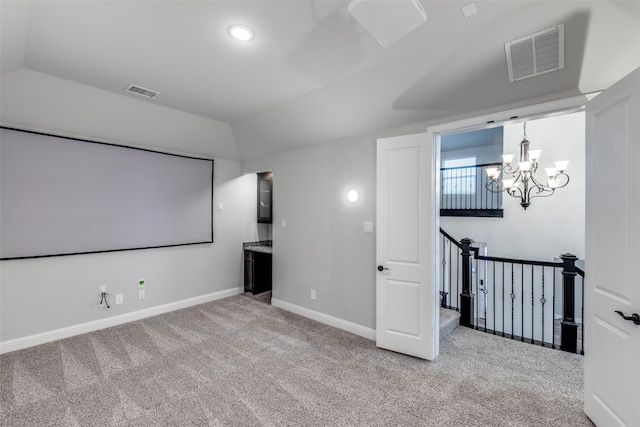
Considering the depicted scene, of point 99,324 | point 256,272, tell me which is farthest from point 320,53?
point 99,324

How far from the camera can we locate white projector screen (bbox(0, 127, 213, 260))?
3.00 m

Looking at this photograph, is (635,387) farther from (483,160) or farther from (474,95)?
(483,160)

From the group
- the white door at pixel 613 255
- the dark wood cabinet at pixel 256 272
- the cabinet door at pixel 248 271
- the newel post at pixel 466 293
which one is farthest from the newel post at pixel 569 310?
the cabinet door at pixel 248 271

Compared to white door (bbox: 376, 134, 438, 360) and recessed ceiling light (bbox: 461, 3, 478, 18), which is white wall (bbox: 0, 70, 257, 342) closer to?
white door (bbox: 376, 134, 438, 360)

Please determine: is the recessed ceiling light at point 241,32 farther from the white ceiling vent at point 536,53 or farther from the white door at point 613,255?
the white door at point 613,255

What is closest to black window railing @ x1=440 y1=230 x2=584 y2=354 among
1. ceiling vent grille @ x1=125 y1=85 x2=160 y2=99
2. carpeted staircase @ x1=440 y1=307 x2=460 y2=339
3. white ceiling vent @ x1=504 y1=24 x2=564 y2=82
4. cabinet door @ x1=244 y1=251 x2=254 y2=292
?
carpeted staircase @ x1=440 y1=307 x2=460 y2=339

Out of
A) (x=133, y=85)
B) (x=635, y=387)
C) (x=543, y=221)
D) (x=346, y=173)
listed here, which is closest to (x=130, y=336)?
(x=133, y=85)

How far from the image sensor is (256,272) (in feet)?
16.7

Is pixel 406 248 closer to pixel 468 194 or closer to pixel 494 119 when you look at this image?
pixel 494 119

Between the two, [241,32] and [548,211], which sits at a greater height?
[241,32]

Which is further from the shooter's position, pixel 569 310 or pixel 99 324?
pixel 99 324

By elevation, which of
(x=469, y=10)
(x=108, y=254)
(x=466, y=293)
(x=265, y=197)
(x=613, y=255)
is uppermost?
(x=469, y=10)

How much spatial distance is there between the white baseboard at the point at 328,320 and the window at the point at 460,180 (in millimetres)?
5050

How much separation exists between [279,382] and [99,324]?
269cm
